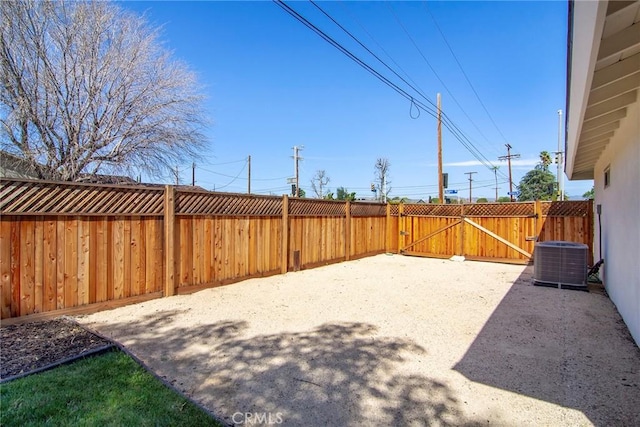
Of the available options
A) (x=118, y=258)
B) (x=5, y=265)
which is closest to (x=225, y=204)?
(x=118, y=258)

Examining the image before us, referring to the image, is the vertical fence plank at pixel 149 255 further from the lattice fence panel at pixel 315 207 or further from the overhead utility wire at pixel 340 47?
the overhead utility wire at pixel 340 47

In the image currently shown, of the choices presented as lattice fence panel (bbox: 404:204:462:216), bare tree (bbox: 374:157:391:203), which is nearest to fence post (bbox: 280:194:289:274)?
lattice fence panel (bbox: 404:204:462:216)

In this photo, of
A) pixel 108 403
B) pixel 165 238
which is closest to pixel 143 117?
pixel 165 238

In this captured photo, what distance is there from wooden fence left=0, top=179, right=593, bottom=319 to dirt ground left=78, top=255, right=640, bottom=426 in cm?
50

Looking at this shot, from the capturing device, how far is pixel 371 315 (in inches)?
186

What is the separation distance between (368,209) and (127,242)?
744cm

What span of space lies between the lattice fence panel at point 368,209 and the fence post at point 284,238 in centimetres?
299

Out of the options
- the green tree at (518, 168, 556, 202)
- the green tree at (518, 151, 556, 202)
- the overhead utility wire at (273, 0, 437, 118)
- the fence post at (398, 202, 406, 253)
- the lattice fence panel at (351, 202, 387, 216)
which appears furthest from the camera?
the green tree at (518, 168, 556, 202)

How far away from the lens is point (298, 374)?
9.52ft

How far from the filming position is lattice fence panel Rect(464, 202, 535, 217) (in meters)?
9.57

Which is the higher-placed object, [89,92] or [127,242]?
[89,92]

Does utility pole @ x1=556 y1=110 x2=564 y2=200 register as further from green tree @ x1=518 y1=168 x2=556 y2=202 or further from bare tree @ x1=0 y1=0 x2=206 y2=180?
green tree @ x1=518 y1=168 x2=556 y2=202

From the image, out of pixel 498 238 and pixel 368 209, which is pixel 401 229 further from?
pixel 498 238

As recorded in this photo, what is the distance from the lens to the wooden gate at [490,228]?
29.0ft
